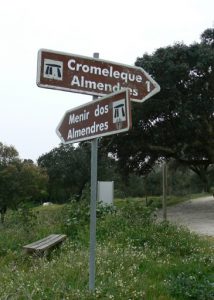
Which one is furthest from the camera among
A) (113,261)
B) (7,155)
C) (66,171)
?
(66,171)

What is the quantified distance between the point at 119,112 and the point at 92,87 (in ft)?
1.86

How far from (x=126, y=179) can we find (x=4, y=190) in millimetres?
18763

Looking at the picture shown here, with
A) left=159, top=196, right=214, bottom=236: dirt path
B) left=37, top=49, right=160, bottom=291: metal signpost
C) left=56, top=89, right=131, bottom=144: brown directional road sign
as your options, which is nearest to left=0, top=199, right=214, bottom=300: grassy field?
left=37, top=49, right=160, bottom=291: metal signpost

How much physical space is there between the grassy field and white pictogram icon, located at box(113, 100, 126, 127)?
169cm

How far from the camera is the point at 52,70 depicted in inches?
180

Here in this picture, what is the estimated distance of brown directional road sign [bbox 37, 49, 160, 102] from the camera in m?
4.56

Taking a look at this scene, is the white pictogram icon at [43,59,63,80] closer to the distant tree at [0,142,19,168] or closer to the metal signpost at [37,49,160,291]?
the metal signpost at [37,49,160,291]

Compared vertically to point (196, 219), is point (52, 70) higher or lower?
higher

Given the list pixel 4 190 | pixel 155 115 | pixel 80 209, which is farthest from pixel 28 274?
pixel 4 190

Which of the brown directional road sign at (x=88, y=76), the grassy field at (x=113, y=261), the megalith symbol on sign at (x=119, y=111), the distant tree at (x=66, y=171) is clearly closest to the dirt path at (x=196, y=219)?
the grassy field at (x=113, y=261)

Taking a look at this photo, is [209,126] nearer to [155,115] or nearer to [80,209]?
[155,115]

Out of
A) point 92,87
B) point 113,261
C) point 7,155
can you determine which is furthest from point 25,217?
point 7,155

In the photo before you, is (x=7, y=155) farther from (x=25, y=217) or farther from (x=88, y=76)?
(x=88, y=76)

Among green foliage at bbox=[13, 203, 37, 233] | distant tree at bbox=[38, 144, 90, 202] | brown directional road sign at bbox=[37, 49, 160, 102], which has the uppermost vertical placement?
distant tree at bbox=[38, 144, 90, 202]
